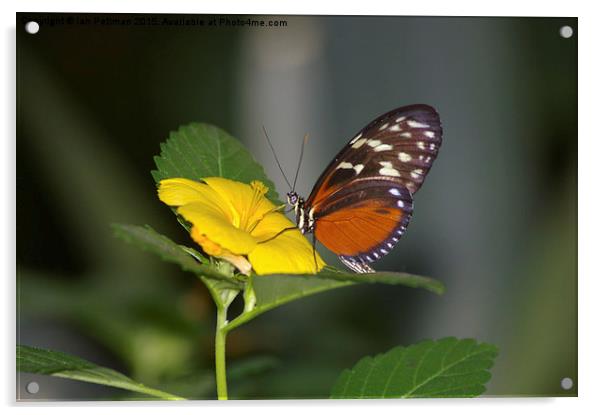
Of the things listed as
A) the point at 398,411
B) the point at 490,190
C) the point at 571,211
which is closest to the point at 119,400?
the point at 398,411

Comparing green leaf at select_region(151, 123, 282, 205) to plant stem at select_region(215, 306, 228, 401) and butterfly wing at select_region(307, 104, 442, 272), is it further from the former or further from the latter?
plant stem at select_region(215, 306, 228, 401)

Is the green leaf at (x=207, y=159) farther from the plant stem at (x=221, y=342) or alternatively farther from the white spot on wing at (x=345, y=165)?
the plant stem at (x=221, y=342)

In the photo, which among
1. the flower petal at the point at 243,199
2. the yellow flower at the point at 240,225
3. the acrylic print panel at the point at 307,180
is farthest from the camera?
the acrylic print panel at the point at 307,180

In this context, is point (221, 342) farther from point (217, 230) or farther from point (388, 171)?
point (388, 171)

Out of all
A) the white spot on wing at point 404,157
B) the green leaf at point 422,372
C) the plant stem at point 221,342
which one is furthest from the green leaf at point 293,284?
the white spot on wing at point 404,157

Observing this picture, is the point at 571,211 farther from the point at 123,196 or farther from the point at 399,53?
the point at 123,196
